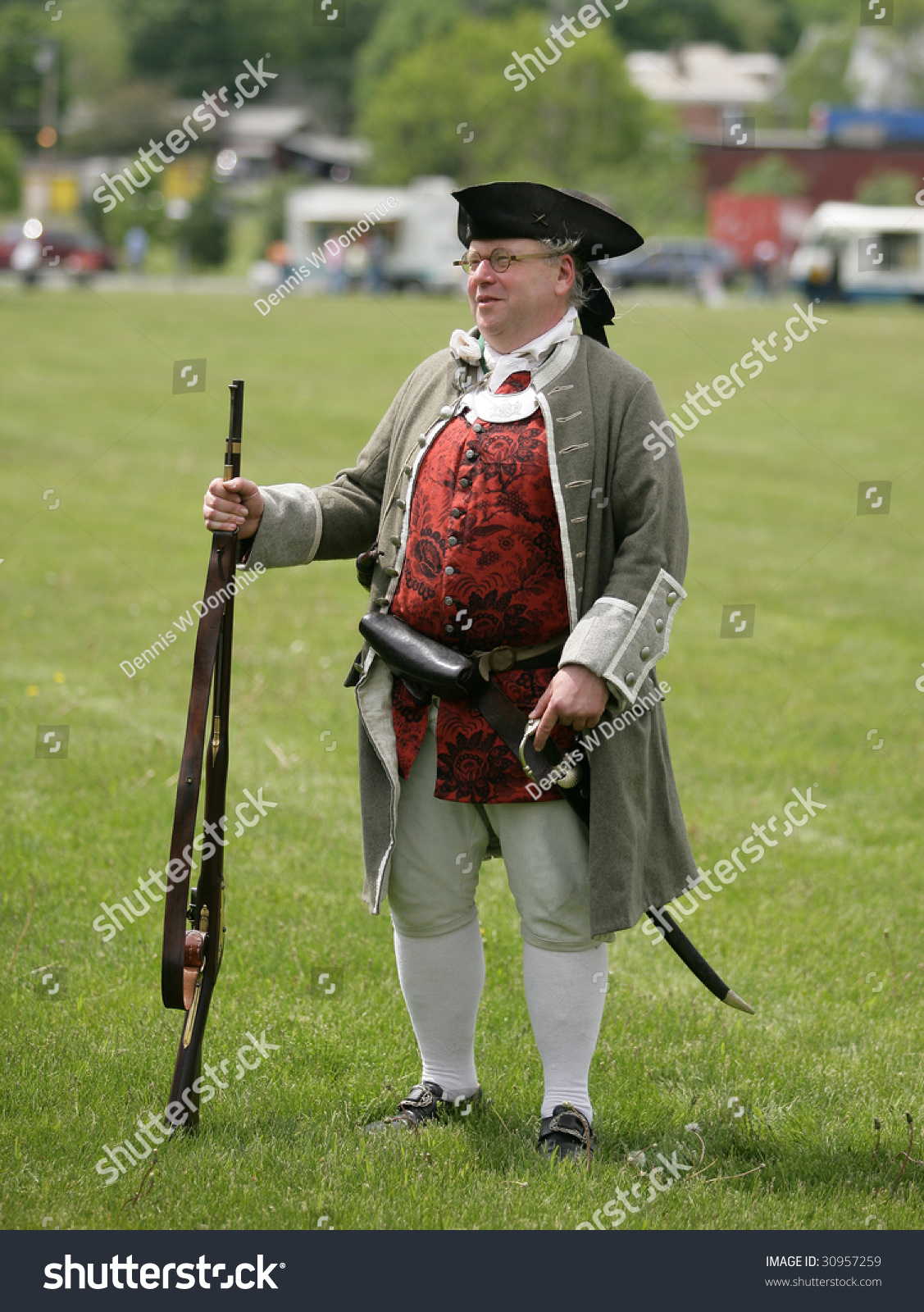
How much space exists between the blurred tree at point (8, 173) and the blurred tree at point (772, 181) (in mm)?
30388

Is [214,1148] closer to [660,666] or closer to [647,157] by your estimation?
[660,666]

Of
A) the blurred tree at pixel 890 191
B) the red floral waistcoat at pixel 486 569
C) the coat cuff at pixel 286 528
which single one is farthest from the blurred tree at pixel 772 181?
the red floral waistcoat at pixel 486 569

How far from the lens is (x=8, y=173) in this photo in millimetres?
43719

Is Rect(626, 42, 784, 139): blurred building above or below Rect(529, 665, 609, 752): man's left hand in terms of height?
above

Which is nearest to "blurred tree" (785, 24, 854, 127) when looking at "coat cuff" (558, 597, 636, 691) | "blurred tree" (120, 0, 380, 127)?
"blurred tree" (120, 0, 380, 127)

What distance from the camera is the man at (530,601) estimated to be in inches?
135

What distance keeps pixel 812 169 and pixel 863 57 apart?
21596mm

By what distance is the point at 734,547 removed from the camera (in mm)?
12406

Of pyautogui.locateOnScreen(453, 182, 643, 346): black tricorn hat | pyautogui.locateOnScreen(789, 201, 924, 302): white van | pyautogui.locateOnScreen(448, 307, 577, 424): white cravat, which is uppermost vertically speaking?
pyautogui.locateOnScreen(453, 182, 643, 346): black tricorn hat

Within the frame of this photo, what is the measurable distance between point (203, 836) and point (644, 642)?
1.17 m

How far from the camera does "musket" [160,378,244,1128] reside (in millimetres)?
3430

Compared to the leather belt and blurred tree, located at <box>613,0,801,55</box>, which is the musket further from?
blurred tree, located at <box>613,0,801,55</box>

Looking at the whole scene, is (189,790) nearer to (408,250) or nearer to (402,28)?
(408,250)

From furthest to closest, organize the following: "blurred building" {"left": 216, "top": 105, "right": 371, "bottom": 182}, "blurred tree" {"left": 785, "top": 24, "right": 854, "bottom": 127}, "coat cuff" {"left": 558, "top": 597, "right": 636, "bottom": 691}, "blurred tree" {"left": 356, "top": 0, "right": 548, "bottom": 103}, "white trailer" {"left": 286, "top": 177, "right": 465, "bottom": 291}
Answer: "blurred tree" {"left": 356, "top": 0, "right": 548, "bottom": 103} < "blurred tree" {"left": 785, "top": 24, "right": 854, "bottom": 127} < "blurred building" {"left": 216, "top": 105, "right": 371, "bottom": 182} < "white trailer" {"left": 286, "top": 177, "right": 465, "bottom": 291} < "coat cuff" {"left": 558, "top": 597, "right": 636, "bottom": 691}
